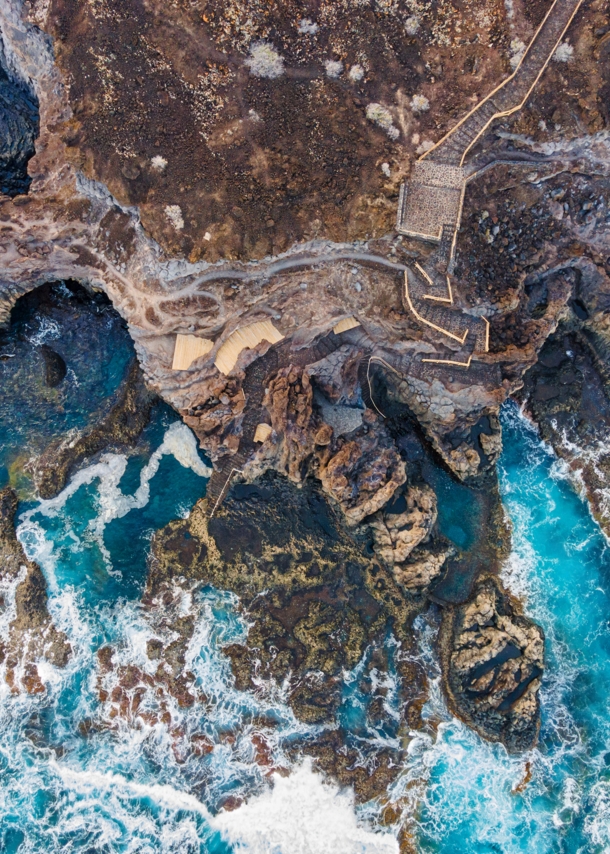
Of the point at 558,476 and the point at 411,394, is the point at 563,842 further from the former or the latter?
the point at 411,394

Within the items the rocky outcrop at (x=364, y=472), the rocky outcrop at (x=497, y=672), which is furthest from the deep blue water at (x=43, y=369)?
the rocky outcrop at (x=497, y=672)

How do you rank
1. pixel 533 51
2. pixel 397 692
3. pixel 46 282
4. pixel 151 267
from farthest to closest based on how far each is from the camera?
1. pixel 397 692
2. pixel 46 282
3. pixel 151 267
4. pixel 533 51

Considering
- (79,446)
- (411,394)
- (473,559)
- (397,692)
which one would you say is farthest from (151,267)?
(397,692)

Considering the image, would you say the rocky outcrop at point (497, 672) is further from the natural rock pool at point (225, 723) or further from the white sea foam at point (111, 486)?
the white sea foam at point (111, 486)

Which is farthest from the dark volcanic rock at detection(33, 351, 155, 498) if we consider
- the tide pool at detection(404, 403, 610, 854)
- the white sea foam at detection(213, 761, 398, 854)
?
the white sea foam at detection(213, 761, 398, 854)

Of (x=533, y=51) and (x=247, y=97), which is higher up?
(x=533, y=51)

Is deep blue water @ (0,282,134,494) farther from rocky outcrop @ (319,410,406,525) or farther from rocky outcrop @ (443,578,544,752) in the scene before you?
rocky outcrop @ (443,578,544,752)

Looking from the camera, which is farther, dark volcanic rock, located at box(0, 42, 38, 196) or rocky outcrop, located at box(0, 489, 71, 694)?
rocky outcrop, located at box(0, 489, 71, 694)
